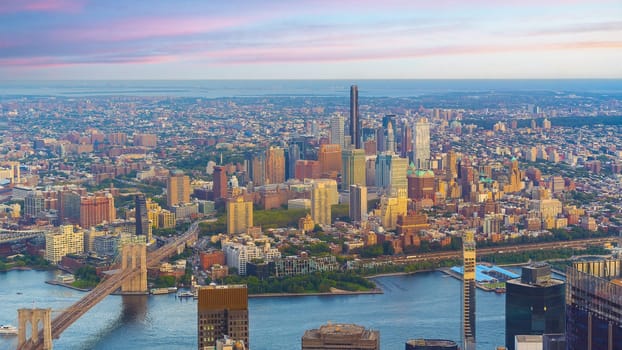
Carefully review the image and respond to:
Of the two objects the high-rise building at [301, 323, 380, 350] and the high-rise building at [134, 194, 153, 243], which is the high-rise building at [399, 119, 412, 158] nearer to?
the high-rise building at [134, 194, 153, 243]

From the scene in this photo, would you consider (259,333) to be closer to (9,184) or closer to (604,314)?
(604,314)

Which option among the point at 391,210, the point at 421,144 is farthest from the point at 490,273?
the point at 421,144

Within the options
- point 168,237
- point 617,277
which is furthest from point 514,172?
point 617,277

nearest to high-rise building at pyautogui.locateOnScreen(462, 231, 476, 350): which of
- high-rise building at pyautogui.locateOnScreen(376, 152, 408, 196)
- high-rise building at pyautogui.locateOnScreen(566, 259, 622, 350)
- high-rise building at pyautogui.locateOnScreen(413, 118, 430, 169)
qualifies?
high-rise building at pyautogui.locateOnScreen(566, 259, 622, 350)

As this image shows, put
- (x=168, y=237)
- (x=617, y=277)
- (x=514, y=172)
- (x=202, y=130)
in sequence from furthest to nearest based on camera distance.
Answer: (x=202, y=130) < (x=514, y=172) < (x=168, y=237) < (x=617, y=277)

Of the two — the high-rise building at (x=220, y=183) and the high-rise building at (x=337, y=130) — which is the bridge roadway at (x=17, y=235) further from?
the high-rise building at (x=337, y=130)

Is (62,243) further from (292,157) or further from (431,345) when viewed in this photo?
(292,157)
